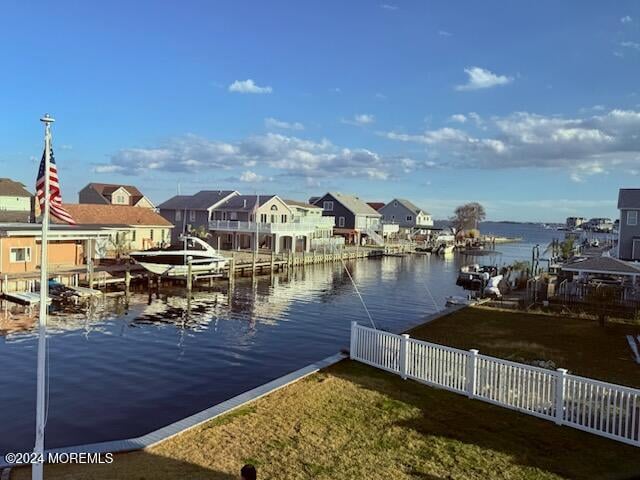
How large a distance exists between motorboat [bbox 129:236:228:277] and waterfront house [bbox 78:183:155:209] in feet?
111

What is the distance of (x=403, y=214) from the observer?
114312 millimetres

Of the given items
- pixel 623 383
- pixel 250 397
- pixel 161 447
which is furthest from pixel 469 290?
→ pixel 161 447

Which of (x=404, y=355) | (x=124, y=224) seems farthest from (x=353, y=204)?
(x=404, y=355)

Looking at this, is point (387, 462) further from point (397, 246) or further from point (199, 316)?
point (397, 246)

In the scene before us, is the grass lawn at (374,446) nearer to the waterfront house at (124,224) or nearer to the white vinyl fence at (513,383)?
the white vinyl fence at (513,383)

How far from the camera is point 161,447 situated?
→ 9734 mm

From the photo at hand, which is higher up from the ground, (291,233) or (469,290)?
(291,233)

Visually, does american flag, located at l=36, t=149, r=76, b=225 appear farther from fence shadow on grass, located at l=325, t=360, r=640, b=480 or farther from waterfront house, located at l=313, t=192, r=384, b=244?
waterfront house, located at l=313, t=192, r=384, b=244

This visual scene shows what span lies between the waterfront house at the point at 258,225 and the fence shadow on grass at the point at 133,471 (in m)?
52.0

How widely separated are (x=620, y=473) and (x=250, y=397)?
25.0 ft

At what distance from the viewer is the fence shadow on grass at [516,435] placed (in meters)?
9.30

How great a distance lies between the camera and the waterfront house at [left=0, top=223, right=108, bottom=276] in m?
35.0

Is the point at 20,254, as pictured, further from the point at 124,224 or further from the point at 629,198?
the point at 629,198

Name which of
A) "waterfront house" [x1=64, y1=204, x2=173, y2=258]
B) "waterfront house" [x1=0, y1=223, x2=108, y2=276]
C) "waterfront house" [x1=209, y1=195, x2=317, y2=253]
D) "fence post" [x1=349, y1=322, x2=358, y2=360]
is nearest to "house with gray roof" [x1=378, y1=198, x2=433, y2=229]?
"waterfront house" [x1=209, y1=195, x2=317, y2=253]
